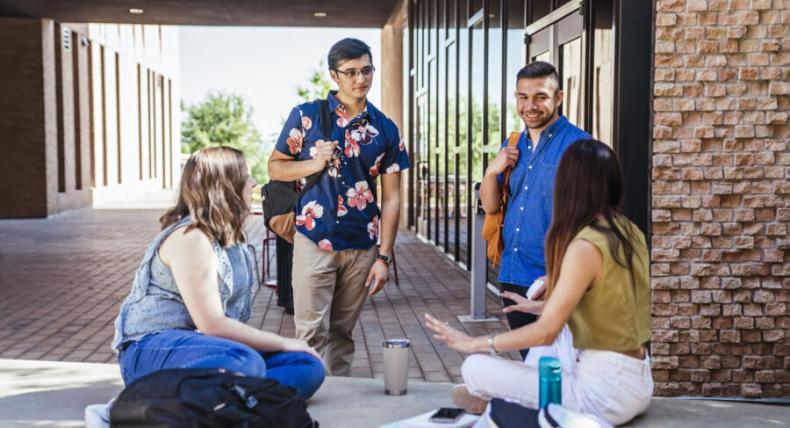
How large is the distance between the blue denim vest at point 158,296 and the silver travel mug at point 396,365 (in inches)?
29.4

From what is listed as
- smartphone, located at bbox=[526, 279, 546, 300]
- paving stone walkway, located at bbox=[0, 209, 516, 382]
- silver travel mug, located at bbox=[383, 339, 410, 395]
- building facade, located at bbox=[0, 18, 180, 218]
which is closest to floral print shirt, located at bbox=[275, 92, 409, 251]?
silver travel mug, located at bbox=[383, 339, 410, 395]

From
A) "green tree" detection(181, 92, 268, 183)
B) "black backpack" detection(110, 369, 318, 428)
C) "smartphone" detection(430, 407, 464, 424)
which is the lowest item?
"smartphone" detection(430, 407, 464, 424)

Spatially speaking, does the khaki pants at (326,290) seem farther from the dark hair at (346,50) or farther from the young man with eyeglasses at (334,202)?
the dark hair at (346,50)

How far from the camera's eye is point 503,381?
3.16 m

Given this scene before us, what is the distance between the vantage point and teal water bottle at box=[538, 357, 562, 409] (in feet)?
9.06

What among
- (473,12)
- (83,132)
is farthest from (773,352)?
(83,132)

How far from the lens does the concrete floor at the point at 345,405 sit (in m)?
3.57

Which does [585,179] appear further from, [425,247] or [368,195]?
Result: [425,247]

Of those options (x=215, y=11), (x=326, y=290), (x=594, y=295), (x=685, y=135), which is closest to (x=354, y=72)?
(x=326, y=290)

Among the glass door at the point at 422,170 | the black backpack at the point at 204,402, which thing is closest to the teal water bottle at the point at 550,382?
the black backpack at the point at 204,402

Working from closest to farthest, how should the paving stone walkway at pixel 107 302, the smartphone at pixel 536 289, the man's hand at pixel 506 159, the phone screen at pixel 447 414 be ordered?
the phone screen at pixel 447 414, the smartphone at pixel 536 289, the man's hand at pixel 506 159, the paving stone walkway at pixel 107 302

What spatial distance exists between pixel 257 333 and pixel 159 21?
16949mm

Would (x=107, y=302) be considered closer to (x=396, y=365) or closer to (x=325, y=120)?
(x=325, y=120)

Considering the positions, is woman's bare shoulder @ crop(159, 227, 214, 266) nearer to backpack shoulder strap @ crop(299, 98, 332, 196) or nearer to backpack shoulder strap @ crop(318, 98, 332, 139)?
backpack shoulder strap @ crop(299, 98, 332, 196)
